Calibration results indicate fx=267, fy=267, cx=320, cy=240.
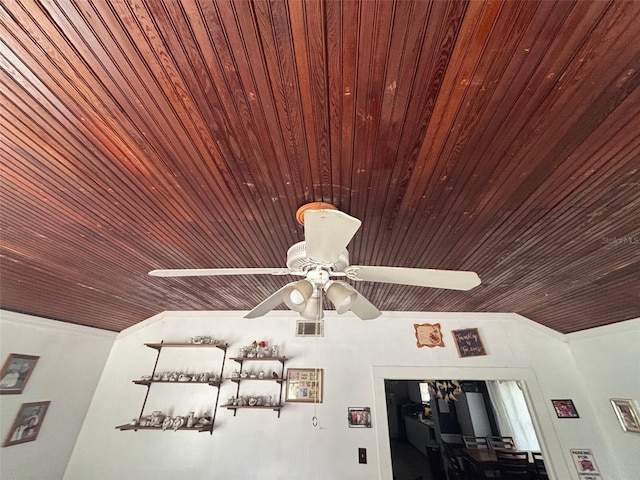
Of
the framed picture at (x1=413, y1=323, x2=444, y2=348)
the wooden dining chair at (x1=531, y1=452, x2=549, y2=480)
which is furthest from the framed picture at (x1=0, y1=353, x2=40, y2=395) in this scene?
the wooden dining chair at (x1=531, y1=452, x2=549, y2=480)

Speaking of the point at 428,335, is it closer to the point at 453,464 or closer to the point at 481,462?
the point at 481,462

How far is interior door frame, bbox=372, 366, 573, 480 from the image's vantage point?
2.58 m

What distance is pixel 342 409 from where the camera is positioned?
2.88 meters

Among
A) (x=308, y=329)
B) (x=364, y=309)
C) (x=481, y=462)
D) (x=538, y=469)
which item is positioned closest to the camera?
(x=364, y=309)

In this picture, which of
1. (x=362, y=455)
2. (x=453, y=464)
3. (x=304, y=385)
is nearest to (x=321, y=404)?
(x=304, y=385)

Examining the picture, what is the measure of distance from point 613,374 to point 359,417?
8.19 feet

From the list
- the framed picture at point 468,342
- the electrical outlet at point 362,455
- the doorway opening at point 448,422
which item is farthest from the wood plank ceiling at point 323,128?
the doorway opening at point 448,422

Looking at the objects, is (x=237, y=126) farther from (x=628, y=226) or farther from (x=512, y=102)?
(x=628, y=226)

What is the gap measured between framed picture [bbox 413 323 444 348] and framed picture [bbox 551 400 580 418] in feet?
3.91

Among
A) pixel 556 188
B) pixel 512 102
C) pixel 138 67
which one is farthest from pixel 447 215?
pixel 138 67

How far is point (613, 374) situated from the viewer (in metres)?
2.57

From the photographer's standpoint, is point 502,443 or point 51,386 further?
point 502,443

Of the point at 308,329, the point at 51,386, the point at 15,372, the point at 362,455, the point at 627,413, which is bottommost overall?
the point at 362,455

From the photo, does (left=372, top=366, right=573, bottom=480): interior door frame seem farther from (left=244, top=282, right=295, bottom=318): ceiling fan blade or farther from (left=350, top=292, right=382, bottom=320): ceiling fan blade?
(left=244, top=282, right=295, bottom=318): ceiling fan blade
